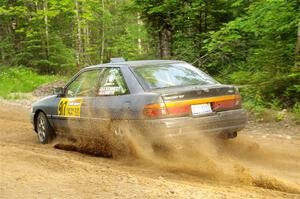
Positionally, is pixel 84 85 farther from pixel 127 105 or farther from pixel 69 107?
pixel 127 105

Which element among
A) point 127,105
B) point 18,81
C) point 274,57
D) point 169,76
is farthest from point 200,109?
point 18,81

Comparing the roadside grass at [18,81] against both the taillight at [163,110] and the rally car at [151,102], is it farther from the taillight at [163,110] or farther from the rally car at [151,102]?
the taillight at [163,110]

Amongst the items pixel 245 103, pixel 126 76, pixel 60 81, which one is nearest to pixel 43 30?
pixel 60 81

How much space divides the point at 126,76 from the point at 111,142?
41.4 inches

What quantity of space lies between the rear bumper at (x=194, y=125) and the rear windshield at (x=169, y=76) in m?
0.68

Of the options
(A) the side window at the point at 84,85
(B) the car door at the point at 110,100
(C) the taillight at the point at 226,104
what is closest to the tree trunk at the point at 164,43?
(A) the side window at the point at 84,85

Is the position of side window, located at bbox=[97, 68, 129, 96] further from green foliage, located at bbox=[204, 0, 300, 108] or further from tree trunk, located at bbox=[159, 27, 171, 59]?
tree trunk, located at bbox=[159, 27, 171, 59]

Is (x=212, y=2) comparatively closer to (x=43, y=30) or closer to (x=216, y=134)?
(x=216, y=134)

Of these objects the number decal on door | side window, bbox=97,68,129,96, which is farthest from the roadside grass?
side window, bbox=97,68,129,96

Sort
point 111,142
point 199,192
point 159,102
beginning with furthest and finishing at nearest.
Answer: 1. point 111,142
2. point 159,102
3. point 199,192

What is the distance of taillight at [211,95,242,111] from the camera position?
645 cm

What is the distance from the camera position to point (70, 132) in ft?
25.9

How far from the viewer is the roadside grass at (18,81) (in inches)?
732

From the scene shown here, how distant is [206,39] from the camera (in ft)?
42.5
